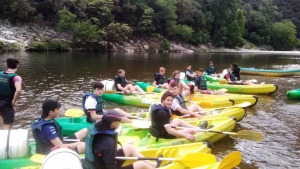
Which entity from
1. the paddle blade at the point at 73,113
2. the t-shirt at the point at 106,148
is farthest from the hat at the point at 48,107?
the paddle blade at the point at 73,113

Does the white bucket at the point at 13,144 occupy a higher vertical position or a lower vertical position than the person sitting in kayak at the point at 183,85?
lower

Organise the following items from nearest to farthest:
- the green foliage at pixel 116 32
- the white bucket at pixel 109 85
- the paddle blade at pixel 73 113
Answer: the paddle blade at pixel 73 113 < the white bucket at pixel 109 85 < the green foliage at pixel 116 32

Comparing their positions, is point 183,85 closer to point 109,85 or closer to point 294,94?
point 109,85

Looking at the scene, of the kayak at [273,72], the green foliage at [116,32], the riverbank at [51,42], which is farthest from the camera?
the green foliage at [116,32]

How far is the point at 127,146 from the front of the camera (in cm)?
470

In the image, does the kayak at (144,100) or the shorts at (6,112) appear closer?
the shorts at (6,112)

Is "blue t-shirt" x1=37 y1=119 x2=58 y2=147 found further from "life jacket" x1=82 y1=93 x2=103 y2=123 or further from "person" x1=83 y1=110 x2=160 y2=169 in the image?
"life jacket" x1=82 y1=93 x2=103 y2=123

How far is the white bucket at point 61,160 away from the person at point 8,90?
221cm

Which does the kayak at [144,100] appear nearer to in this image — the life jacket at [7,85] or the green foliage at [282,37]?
the life jacket at [7,85]

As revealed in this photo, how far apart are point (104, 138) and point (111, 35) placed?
139ft

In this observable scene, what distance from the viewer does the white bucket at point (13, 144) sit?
4.68 meters

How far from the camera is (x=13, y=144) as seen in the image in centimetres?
470

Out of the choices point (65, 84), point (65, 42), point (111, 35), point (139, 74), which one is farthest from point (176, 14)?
point (65, 84)

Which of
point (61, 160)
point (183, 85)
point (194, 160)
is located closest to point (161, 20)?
point (183, 85)
